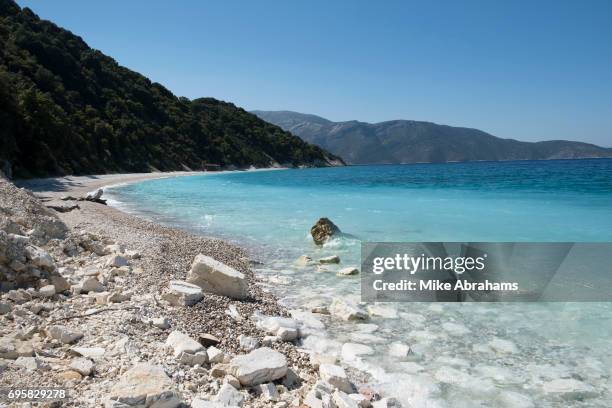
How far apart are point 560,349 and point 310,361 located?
10.8ft

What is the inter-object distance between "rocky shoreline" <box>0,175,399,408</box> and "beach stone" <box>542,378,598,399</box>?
1.81m

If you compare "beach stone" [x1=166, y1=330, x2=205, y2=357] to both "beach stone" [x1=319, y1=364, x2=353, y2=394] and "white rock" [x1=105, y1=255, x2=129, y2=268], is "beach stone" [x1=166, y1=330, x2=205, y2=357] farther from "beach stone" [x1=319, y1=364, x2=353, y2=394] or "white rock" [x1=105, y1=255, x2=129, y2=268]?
"white rock" [x1=105, y1=255, x2=129, y2=268]

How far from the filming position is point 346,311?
6125mm

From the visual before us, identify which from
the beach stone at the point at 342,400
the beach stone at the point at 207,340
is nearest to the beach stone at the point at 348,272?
the beach stone at the point at 207,340

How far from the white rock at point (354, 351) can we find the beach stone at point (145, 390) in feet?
7.50

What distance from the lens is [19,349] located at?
3.62m

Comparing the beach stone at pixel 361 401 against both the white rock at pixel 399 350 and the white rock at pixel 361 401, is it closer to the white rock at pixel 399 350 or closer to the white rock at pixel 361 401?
the white rock at pixel 361 401

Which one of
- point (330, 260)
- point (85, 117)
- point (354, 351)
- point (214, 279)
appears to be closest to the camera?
point (354, 351)

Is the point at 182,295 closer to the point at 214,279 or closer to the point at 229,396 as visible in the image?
the point at 214,279

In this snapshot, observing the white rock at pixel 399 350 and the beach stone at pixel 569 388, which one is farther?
the white rock at pixel 399 350

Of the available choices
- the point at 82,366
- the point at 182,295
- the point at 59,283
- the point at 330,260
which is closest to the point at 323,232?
the point at 330,260

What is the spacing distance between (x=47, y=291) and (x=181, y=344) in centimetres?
227

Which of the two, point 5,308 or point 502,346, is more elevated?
point 5,308

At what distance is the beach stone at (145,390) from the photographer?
3.00 m
